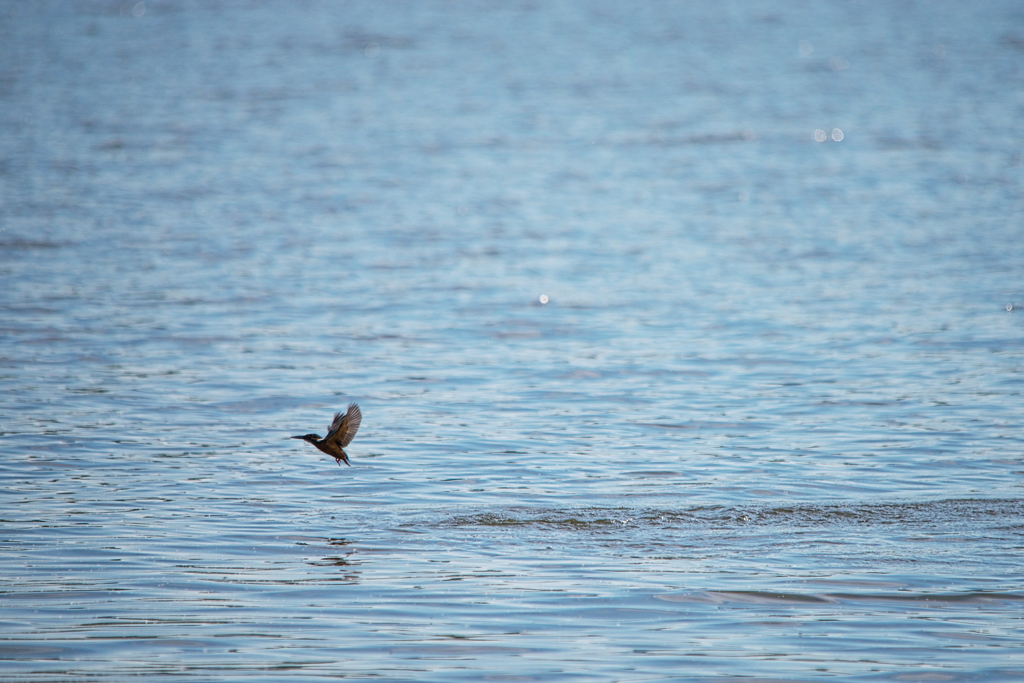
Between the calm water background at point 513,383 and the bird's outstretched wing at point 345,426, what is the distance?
0.56 metres

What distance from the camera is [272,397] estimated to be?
37.2ft

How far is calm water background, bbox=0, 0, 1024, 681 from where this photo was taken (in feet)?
20.9

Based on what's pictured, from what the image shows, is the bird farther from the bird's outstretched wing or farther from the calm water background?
the calm water background

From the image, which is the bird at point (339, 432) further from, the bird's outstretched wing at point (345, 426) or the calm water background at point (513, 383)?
the calm water background at point (513, 383)

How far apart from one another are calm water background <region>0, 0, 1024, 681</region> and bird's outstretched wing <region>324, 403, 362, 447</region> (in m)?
0.56

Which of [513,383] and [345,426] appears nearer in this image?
[345,426]

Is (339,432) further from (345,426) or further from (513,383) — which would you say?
(513,383)

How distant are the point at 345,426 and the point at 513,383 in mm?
4424

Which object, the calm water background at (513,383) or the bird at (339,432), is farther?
the bird at (339,432)

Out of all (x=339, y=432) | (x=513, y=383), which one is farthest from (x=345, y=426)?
(x=513, y=383)

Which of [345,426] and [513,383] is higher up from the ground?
[345,426]

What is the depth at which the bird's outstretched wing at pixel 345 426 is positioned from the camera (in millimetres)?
7684

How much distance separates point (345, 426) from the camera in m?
7.77

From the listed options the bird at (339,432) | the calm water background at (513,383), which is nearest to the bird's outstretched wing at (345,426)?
the bird at (339,432)
